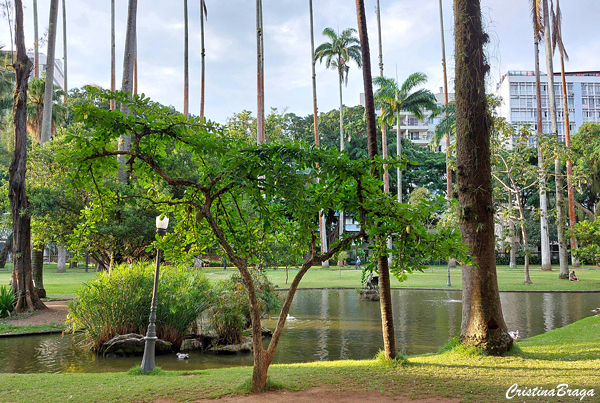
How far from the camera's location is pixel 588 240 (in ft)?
86.5

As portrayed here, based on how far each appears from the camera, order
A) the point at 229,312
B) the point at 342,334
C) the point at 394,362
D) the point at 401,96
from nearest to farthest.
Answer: the point at 394,362 → the point at 229,312 → the point at 342,334 → the point at 401,96

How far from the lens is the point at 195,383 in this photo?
6.91 meters

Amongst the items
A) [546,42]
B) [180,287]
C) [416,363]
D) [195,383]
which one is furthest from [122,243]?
[546,42]

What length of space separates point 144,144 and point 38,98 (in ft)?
81.0

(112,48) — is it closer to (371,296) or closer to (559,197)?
(371,296)

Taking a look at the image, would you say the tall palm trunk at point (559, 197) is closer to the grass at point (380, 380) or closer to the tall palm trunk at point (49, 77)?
the grass at point (380, 380)

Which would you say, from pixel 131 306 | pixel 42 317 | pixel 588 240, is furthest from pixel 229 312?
pixel 588 240

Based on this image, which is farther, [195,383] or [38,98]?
[38,98]

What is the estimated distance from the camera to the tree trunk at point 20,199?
16.3 meters

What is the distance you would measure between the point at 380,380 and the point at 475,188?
4064mm

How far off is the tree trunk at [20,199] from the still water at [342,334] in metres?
4.00

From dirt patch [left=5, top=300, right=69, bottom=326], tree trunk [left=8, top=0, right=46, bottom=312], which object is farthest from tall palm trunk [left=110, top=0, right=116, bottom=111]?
dirt patch [left=5, top=300, right=69, bottom=326]

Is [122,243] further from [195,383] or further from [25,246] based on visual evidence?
[195,383]

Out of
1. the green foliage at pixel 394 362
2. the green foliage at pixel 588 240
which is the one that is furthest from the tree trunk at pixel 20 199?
the green foliage at pixel 588 240
